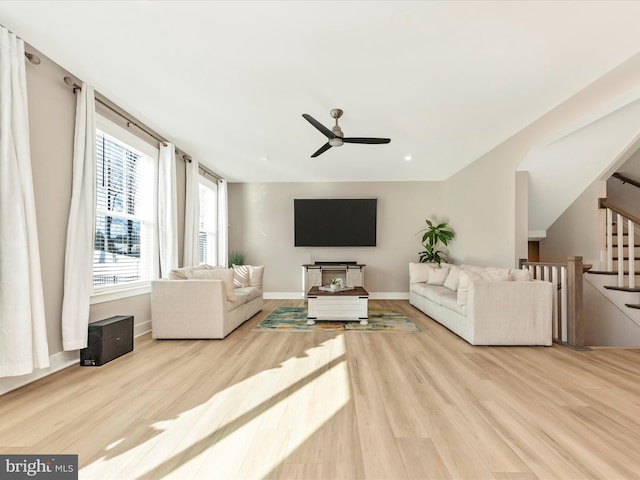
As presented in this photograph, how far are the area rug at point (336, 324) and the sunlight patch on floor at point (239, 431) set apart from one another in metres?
1.52

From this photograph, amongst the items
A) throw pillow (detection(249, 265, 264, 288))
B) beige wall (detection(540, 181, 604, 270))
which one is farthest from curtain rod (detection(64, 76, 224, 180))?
beige wall (detection(540, 181, 604, 270))

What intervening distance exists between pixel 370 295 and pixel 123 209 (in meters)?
4.97

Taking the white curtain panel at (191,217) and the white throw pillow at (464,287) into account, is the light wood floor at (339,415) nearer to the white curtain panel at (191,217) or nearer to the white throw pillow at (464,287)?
the white throw pillow at (464,287)

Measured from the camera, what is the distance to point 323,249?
6738mm

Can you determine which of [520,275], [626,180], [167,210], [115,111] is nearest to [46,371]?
[167,210]

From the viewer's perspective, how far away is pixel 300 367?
2660 mm

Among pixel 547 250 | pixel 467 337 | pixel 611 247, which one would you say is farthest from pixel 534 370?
pixel 547 250

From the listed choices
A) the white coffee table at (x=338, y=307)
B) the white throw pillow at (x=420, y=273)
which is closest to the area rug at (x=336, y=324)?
the white coffee table at (x=338, y=307)

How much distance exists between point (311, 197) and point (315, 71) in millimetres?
4181

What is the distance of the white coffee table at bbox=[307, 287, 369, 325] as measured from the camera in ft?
14.0

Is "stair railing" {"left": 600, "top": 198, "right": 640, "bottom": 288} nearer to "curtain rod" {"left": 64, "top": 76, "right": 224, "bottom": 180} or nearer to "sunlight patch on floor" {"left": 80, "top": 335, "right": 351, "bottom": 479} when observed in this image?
"sunlight patch on floor" {"left": 80, "top": 335, "right": 351, "bottom": 479}

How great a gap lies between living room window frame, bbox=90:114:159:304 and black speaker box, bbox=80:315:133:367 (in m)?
0.33

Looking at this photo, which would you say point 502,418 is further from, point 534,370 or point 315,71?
point 315,71

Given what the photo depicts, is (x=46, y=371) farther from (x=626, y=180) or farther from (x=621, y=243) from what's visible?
(x=626, y=180)
